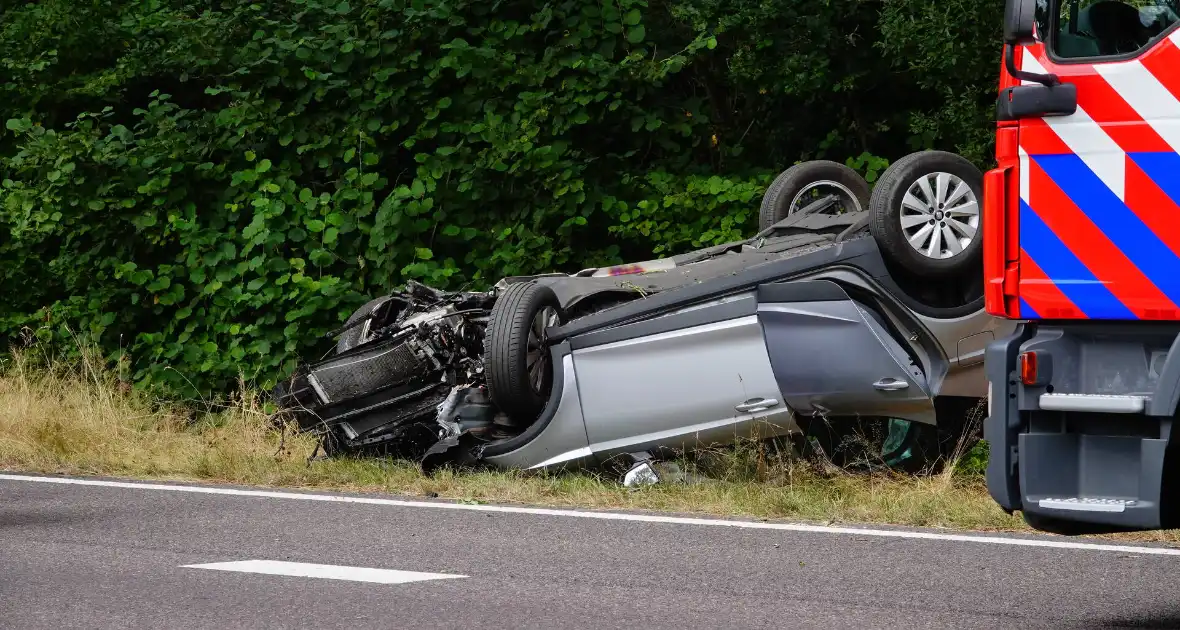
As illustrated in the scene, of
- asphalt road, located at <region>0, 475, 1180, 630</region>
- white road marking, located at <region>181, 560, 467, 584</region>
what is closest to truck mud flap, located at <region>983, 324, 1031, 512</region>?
asphalt road, located at <region>0, 475, 1180, 630</region>

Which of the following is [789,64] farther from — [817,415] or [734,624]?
[734,624]

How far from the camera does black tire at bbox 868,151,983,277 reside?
26.7 feet

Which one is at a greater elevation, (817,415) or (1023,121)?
(1023,121)

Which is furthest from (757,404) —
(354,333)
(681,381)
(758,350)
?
(354,333)

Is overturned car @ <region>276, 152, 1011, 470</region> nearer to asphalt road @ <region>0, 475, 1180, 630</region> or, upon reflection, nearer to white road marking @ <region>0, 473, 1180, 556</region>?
white road marking @ <region>0, 473, 1180, 556</region>

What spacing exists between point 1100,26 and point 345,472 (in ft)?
Result: 17.7

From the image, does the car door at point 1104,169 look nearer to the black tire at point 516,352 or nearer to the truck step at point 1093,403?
the truck step at point 1093,403

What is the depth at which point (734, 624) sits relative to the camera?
16.9 ft

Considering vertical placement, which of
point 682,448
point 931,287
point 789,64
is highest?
point 789,64

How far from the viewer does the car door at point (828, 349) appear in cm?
824

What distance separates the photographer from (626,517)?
757 cm

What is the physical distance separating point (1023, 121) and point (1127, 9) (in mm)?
504

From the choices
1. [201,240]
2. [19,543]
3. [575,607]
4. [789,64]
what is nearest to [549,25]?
[789,64]

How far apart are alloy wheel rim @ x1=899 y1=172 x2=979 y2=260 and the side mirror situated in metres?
3.38
